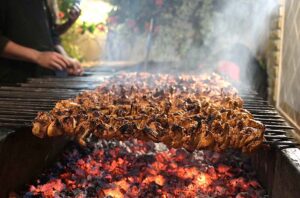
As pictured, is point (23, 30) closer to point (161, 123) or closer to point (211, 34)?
point (161, 123)

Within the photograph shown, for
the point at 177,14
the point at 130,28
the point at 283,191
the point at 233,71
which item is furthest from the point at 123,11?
the point at 283,191

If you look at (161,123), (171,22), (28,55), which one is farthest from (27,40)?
(171,22)

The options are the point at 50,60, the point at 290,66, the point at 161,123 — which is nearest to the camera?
the point at 161,123

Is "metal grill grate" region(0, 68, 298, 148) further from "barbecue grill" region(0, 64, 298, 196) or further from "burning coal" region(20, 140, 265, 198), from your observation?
"burning coal" region(20, 140, 265, 198)

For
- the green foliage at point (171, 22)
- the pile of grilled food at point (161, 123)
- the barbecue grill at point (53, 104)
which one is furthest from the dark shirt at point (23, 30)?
the green foliage at point (171, 22)

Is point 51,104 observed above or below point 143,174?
above

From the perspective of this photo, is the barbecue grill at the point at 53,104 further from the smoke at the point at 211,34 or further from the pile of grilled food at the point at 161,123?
the smoke at the point at 211,34

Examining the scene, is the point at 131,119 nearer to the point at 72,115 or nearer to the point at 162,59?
the point at 72,115
